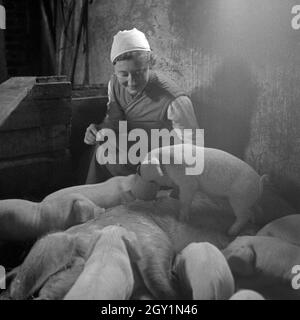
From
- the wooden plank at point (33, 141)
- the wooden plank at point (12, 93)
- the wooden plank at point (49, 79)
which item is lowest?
the wooden plank at point (33, 141)

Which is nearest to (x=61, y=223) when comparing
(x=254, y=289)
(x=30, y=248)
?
(x=30, y=248)

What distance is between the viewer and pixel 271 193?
265 cm

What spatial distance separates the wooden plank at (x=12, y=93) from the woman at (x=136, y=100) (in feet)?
1.46

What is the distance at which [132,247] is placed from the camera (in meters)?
2.29

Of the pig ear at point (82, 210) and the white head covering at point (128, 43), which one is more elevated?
the white head covering at point (128, 43)

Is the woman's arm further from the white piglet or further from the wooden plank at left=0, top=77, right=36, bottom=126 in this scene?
the wooden plank at left=0, top=77, right=36, bottom=126

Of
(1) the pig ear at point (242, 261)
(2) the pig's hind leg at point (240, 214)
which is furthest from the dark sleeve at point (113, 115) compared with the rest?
(1) the pig ear at point (242, 261)

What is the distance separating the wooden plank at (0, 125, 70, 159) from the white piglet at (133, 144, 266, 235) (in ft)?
1.80

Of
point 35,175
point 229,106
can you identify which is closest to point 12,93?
point 35,175

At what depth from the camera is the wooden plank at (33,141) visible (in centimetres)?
246

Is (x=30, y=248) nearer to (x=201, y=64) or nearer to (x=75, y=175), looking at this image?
Result: (x=75, y=175)

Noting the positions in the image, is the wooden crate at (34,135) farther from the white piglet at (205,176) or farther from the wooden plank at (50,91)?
the white piglet at (205,176)

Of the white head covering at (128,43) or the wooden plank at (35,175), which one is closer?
the wooden plank at (35,175)

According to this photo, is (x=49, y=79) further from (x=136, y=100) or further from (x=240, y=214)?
(x=240, y=214)
